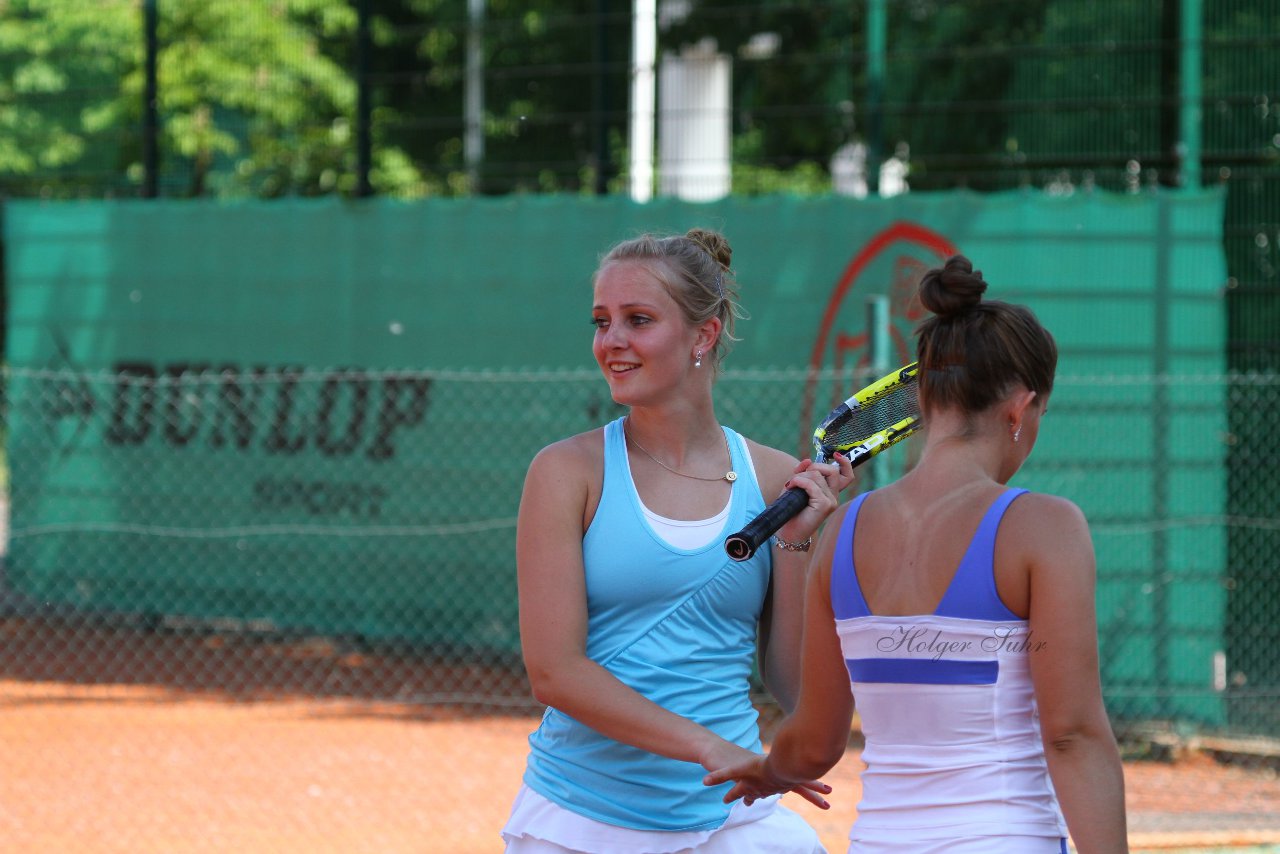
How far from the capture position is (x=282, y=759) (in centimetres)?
775

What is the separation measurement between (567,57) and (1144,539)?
645 centimetres

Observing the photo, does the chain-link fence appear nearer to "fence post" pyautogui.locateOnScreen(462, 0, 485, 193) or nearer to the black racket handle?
"fence post" pyautogui.locateOnScreen(462, 0, 485, 193)

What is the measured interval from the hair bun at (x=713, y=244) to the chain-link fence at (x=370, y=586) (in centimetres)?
389

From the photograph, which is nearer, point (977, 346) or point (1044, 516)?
point (1044, 516)

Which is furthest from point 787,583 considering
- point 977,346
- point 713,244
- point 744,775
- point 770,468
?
point 977,346

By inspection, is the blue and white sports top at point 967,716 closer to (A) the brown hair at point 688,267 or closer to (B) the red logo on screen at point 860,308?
(A) the brown hair at point 688,267

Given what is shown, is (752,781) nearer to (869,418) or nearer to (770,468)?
(770,468)

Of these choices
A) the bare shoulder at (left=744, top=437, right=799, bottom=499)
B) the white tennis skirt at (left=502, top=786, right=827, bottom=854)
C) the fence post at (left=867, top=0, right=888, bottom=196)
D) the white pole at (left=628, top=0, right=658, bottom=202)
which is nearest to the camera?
the white tennis skirt at (left=502, top=786, right=827, bottom=854)

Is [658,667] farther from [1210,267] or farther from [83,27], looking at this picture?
[83,27]

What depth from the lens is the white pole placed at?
11.3m

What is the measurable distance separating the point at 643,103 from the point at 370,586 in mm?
4485

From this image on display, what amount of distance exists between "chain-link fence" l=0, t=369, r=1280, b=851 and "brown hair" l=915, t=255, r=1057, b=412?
4443mm

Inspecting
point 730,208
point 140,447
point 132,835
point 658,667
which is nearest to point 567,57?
point 730,208

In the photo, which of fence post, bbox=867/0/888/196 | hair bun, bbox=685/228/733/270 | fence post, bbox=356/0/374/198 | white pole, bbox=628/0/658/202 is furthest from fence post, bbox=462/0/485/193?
hair bun, bbox=685/228/733/270
